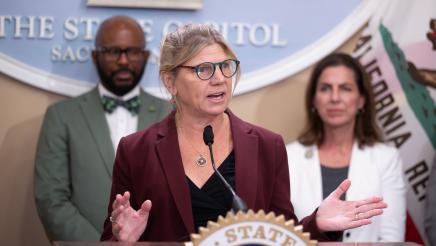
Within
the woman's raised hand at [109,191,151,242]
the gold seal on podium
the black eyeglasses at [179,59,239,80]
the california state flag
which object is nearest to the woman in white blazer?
the california state flag

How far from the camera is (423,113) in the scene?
3.72 m

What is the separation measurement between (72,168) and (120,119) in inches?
13.9

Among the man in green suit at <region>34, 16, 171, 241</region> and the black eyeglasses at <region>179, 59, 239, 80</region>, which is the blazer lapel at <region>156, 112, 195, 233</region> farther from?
the man in green suit at <region>34, 16, 171, 241</region>

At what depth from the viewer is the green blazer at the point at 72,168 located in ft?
10.9

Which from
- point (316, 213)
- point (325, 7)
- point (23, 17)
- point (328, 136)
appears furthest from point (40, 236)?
point (316, 213)

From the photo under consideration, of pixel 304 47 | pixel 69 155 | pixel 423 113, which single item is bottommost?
pixel 69 155

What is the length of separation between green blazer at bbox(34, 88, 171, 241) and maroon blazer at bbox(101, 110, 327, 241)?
48.7 inches

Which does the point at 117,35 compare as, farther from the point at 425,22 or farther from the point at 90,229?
the point at 425,22

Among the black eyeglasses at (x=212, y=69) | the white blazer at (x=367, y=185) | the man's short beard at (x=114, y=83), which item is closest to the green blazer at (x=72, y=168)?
the man's short beard at (x=114, y=83)

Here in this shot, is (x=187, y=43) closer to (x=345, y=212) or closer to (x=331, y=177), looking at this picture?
(x=345, y=212)

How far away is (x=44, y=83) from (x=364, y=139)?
168 cm

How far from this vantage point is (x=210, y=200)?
6.59ft

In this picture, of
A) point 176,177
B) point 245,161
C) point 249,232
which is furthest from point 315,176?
point 249,232

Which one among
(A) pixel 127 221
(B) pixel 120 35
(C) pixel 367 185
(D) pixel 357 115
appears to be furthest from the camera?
(D) pixel 357 115
